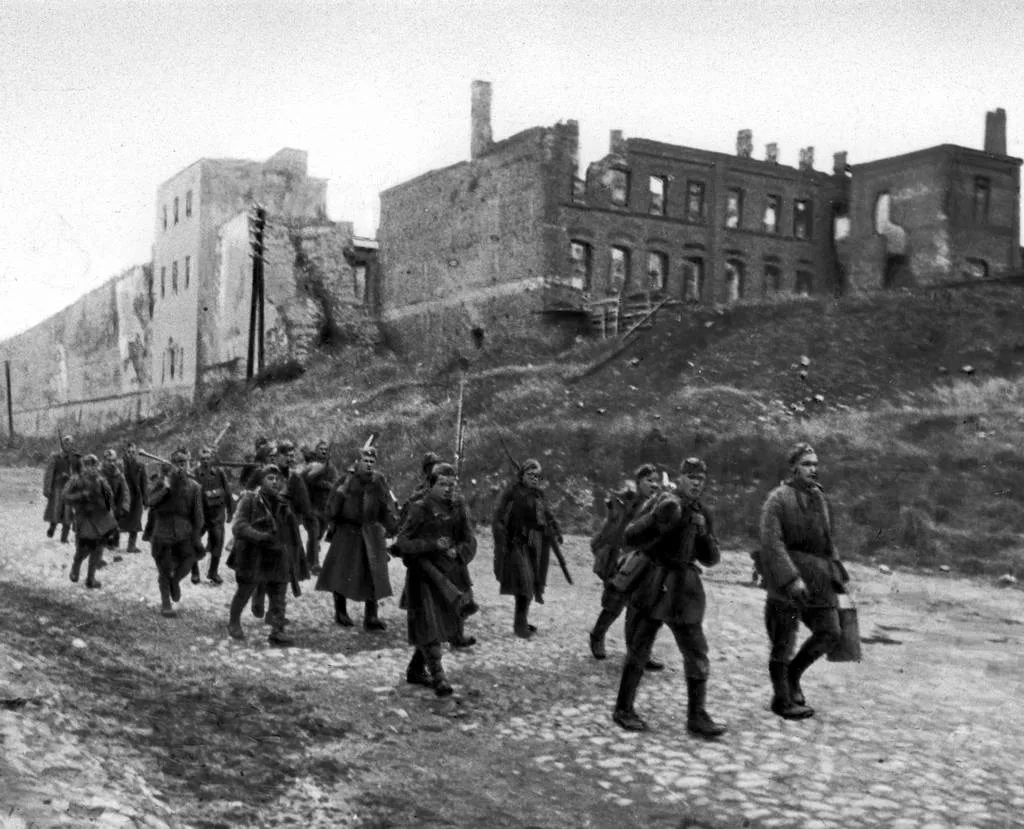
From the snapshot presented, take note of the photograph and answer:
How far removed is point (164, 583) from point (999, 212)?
40.4 metres

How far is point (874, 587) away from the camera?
1557 centimetres

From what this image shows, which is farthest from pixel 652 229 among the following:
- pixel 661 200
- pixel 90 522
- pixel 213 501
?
pixel 90 522

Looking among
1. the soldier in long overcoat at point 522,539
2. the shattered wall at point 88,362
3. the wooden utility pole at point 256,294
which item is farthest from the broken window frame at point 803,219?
the soldier in long overcoat at point 522,539

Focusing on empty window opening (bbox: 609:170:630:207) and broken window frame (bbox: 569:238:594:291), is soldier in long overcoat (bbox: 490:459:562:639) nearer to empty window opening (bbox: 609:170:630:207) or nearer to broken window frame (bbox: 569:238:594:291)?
broken window frame (bbox: 569:238:594:291)

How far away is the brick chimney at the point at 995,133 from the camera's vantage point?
4388 centimetres

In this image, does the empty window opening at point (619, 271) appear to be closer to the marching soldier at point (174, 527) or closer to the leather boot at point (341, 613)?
the marching soldier at point (174, 527)

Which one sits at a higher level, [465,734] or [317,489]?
[317,489]

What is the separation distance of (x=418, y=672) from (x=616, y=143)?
34122mm

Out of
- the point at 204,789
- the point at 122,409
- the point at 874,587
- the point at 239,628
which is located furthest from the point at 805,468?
the point at 122,409

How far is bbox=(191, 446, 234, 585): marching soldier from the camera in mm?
14062

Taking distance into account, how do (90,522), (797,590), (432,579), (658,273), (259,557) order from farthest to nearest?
(658,273), (90,522), (259,557), (432,579), (797,590)

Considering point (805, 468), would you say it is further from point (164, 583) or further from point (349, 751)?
point (164, 583)

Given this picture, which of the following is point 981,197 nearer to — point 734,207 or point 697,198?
point 734,207

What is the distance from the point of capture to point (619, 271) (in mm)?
40906
